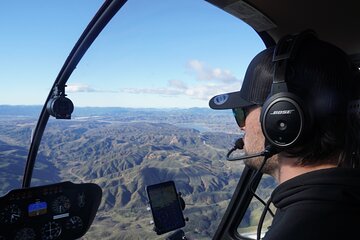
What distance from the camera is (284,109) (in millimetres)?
886

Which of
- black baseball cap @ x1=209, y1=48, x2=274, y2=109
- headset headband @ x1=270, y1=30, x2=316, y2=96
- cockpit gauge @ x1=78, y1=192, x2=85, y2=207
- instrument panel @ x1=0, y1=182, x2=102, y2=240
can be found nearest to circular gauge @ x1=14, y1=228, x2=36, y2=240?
instrument panel @ x1=0, y1=182, x2=102, y2=240

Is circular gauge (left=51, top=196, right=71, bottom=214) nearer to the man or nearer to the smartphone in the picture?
the smartphone

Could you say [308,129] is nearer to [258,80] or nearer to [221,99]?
[258,80]

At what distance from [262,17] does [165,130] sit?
1875mm

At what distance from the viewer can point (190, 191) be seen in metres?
2.62

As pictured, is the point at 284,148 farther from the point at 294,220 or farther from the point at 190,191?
the point at 190,191

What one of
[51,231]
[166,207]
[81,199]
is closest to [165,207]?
[166,207]

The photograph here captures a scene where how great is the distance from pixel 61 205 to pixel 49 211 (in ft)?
0.22

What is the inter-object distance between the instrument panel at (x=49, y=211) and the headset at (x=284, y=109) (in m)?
1.24

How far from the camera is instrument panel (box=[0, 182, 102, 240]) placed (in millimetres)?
1718

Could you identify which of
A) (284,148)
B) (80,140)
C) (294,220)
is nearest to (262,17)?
(284,148)

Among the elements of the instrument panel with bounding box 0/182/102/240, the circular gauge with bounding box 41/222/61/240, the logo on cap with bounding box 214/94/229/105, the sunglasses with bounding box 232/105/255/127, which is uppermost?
the logo on cap with bounding box 214/94/229/105

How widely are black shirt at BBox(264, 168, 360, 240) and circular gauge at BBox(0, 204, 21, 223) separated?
1.40 m

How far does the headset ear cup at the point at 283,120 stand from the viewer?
870 mm
